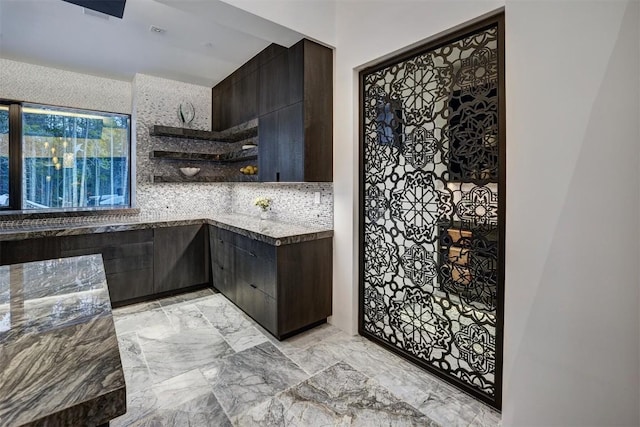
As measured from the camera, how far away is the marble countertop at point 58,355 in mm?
636

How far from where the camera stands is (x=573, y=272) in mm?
1516

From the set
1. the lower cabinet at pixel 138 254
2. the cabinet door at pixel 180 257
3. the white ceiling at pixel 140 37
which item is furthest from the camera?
the cabinet door at pixel 180 257

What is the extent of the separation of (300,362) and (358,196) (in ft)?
4.61

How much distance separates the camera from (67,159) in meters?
3.95

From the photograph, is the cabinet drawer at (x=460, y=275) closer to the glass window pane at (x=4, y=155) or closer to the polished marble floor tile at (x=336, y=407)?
the polished marble floor tile at (x=336, y=407)

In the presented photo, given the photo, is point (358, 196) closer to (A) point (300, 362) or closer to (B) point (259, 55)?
(A) point (300, 362)

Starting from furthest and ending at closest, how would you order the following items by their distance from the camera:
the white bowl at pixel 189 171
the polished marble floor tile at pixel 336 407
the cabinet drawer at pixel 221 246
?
1. the white bowl at pixel 189 171
2. the cabinet drawer at pixel 221 246
3. the polished marble floor tile at pixel 336 407

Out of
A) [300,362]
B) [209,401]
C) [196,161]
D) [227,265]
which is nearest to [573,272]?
[300,362]

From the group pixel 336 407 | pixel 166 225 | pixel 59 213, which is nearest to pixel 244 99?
pixel 166 225

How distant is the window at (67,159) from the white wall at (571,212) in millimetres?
4264

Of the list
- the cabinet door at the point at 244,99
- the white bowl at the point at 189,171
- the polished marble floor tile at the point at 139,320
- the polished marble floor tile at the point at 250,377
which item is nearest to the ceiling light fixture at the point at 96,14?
the cabinet door at the point at 244,99

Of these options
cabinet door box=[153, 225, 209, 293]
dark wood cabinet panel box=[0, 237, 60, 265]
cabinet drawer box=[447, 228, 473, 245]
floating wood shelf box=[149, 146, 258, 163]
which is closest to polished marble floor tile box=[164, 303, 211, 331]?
cabinet door box=[153, 225, 209, 293]

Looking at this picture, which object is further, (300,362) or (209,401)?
(300,362)

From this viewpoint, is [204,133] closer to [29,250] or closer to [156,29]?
[156,29]
